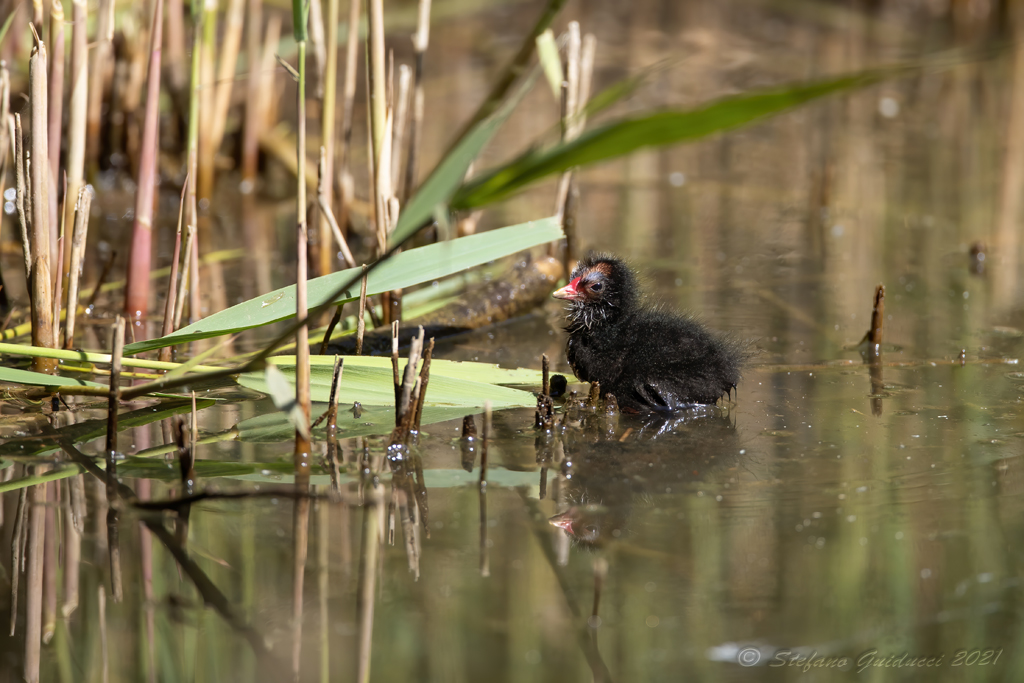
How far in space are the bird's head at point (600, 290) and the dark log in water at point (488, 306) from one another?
2.54 feet

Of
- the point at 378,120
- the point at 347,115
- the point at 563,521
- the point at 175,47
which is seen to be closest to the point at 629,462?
the point at 563,521

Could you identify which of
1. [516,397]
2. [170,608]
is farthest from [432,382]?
[170,608]

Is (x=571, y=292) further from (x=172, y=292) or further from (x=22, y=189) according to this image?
(x=22, y=189)

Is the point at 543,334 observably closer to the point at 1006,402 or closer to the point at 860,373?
the point at 860,373

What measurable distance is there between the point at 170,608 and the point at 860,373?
264cm

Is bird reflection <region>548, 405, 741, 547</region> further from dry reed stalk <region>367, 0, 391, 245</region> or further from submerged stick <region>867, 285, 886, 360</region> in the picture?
dry reed stalk <region>367, 0, 391, 245</region>

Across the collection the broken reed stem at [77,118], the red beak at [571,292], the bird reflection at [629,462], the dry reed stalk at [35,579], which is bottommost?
the dry reed stalk at [35,579]

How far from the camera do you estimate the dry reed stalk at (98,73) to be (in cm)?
407

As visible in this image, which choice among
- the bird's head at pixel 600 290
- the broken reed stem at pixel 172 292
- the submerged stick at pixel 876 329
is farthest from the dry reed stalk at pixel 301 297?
the submerged stick at pixel 876 329

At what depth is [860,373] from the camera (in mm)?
3799

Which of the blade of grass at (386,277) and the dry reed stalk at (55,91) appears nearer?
the blade of grass at (386,277)

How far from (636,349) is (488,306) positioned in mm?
1120

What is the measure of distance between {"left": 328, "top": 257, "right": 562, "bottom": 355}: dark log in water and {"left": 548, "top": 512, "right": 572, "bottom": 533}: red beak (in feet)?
5.24

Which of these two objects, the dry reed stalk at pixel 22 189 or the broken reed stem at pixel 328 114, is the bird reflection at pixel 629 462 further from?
the dry reed stalk at pixel 22 189
